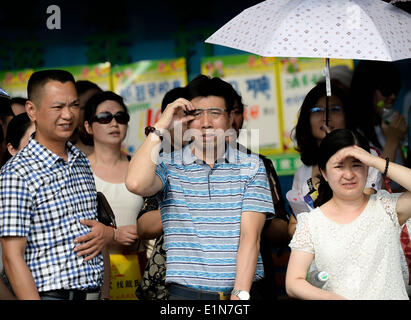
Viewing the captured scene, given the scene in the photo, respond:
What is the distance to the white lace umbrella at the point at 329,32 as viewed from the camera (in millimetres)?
4031

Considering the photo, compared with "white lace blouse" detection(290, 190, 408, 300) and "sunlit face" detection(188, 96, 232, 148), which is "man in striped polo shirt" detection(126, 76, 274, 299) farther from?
"white lace blouse" detection(290, 190, 408, 300)

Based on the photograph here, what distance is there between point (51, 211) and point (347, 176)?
1.56m

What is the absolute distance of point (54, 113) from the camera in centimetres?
416

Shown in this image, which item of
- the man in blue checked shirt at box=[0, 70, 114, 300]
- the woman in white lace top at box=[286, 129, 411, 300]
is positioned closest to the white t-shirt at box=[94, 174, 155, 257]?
the man in blue checked shirt at box=[0, 70, 114, 300]

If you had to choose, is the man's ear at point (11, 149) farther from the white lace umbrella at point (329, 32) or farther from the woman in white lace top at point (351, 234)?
the woman in white lace top at point (351, 234)

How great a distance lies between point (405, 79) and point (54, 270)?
3.98m

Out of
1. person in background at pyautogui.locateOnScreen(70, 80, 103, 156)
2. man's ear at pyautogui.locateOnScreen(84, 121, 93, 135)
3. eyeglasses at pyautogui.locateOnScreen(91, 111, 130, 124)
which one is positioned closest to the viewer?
eyeglasses at pyautogui.locateOnScreen(91, 111, 130, 124)

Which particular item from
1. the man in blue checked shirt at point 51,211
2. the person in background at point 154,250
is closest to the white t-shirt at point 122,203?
the person in background at point 154,250

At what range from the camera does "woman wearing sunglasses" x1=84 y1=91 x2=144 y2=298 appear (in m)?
5.17

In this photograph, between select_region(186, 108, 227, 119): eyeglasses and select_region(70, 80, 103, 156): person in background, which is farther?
select_region(70, 80, 103, 156): person in background

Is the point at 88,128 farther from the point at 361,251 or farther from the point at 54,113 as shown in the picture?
the point at 361,251

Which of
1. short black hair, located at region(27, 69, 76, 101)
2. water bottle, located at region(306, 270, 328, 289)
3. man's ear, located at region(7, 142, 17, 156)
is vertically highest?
short black hair, located at region(27, 69, 76, 101)

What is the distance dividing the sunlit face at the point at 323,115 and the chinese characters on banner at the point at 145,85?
1.91 m
